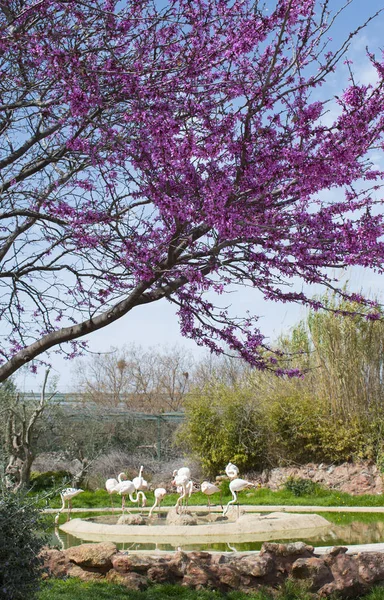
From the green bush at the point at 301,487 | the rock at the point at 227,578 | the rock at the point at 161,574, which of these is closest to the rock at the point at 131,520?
the rock at the point at 161,574

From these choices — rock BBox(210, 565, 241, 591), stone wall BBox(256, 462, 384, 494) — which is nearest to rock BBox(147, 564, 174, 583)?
rock BBox(210, 565, 241, 591)

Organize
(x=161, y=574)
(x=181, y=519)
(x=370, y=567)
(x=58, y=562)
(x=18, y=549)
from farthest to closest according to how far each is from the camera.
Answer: (x=181, y=519)
(x=58, y=562)
(x=161, y=574)
(x=370, y=567)
(x=18, y=549)

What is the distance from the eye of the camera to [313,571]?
5848 mm

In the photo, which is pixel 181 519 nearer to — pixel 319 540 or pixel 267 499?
pixel 319 540

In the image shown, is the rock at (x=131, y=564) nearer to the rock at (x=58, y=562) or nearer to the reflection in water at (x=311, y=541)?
the rock at (x=58, y=562)

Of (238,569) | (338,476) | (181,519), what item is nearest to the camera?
(238,569)

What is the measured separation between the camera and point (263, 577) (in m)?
5.99

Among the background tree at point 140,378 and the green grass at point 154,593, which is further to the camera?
the background tree at point 140,378

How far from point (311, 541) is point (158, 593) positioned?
3214 mm

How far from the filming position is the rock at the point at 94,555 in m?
6.38

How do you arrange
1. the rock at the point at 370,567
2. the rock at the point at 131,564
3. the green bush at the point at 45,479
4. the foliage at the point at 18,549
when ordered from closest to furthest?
1. the foliage at the point at 18,549
2. the rock at the point at 370,567
3. the rock at the point at 131,564
4. the green bush at the point at 45,479

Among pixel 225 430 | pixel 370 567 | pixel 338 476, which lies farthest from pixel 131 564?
pixel 225 430

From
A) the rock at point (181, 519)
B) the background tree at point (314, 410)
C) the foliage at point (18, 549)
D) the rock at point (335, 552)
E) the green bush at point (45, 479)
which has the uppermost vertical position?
the background tree at point (314, 410)

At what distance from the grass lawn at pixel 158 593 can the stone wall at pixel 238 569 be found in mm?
139
